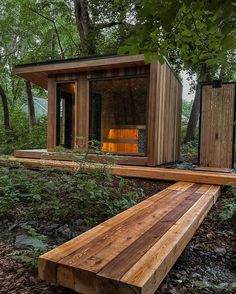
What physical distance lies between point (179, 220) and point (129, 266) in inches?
42.0

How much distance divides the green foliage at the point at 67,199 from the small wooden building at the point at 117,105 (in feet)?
7.09

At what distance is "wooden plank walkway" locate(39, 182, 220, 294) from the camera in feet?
4.86

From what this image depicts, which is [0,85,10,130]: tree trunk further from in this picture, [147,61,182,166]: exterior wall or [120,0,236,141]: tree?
[120,0,236,141]: tree

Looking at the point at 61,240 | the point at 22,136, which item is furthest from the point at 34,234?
the point at 22,136

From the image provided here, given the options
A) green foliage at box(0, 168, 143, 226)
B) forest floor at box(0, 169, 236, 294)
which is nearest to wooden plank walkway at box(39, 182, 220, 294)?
forest floor at box(0, 169, 236, 294)

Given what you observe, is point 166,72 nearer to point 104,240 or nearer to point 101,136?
point 101,136

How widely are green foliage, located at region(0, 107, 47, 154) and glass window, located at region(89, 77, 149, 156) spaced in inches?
164

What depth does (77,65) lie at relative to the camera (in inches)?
245

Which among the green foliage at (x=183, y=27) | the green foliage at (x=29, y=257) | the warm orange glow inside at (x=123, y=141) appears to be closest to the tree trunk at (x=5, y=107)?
the warm orange glow inside at (x=123, y=141)

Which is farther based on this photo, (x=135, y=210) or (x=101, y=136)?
(x=101, y=136)

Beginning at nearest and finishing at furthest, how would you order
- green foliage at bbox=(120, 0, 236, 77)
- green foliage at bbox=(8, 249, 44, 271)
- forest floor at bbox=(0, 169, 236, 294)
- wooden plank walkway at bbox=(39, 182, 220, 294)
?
green foliage at bbox=(120, 0, 236, 77), wooden plank walkway at bbox=(39, 182, 220, 294), forest floor at bbox=(0, 169, 236, 294), green foliage at bbox=(8, 249, 44, 271)

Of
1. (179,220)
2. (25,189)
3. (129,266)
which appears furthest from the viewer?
(25,189)

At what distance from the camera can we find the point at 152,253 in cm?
178

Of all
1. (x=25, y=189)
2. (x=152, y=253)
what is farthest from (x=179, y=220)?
(x=25, y=189)
